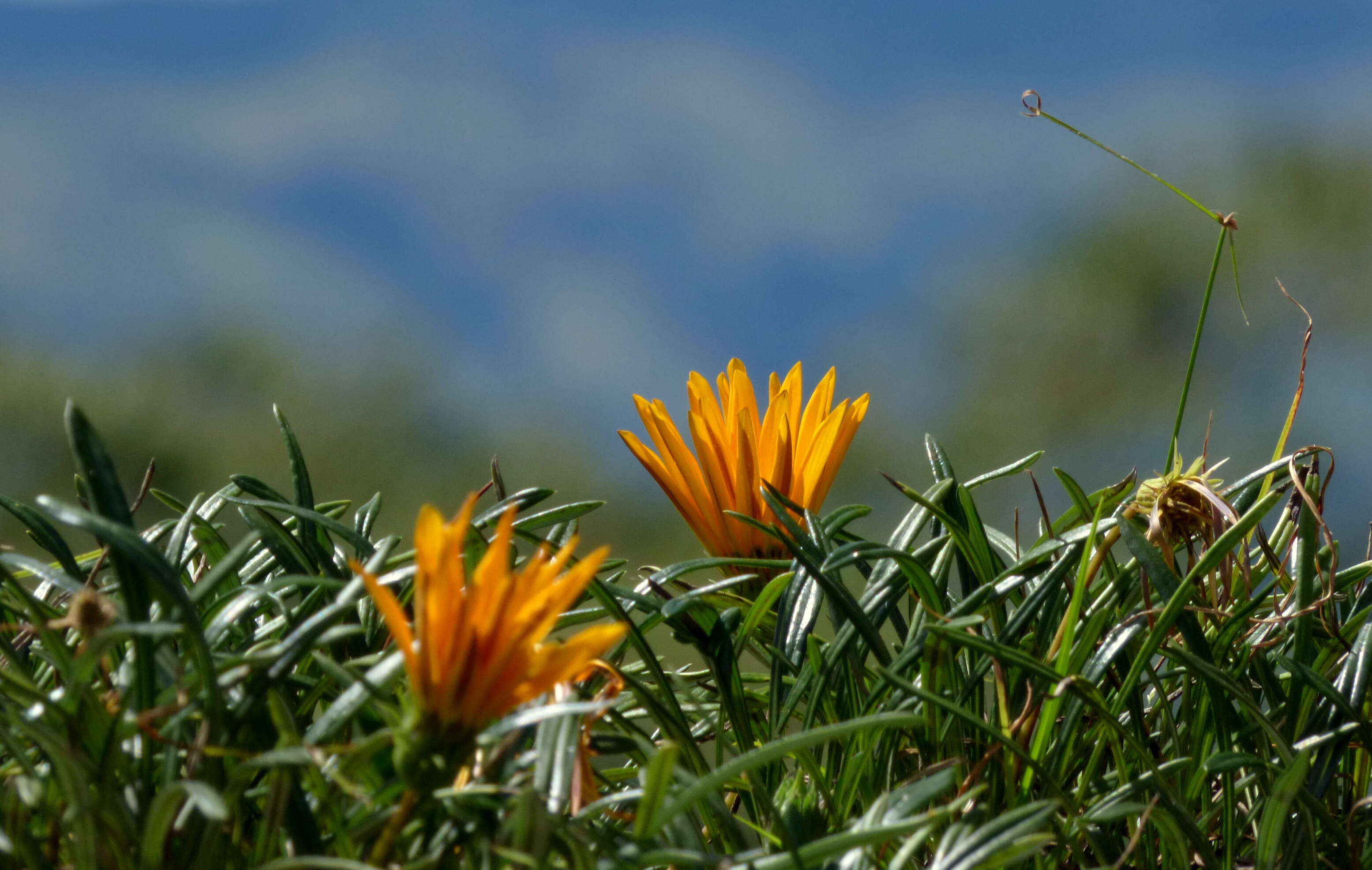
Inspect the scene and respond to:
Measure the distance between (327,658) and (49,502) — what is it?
100 millimetres

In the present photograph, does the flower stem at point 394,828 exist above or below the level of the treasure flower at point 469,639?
below

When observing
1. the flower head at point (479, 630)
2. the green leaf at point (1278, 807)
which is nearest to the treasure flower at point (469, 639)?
the flower head at point (479, 630)

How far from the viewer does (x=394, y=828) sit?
27 centimetres

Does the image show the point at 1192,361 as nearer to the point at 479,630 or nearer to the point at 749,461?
the point at 749,461

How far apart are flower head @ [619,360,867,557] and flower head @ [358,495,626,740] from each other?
291mm

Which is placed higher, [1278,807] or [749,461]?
[749,461]

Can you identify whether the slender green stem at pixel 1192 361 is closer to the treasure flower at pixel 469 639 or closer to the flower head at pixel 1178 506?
the flower head at pixel 1178 506

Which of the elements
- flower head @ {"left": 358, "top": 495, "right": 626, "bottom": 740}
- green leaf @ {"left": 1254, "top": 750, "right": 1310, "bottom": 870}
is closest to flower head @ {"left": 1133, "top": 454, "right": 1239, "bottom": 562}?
green leaf @ {"left": 1254, "top": 750, "right": 1310, "bottom": 870}

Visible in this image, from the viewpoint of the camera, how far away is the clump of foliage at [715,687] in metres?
0.27

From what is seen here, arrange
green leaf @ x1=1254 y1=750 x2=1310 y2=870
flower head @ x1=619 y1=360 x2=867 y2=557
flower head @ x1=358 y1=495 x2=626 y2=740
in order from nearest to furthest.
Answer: flower head @ x1=358 y1=495 x2=626 y2=740, green leaf @ x1=1254 y1=750 x2=1310 y2=870, flower head @ x1=619 y1=360 x2=867 y2=557

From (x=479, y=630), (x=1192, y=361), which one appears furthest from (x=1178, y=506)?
(x=479, y=630)

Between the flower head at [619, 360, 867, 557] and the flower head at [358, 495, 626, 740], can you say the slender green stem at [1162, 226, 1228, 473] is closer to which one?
the flower head at [619, 360, 867, 557]

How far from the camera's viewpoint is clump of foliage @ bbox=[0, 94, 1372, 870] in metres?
0.27

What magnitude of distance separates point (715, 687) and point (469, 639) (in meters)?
0.32
